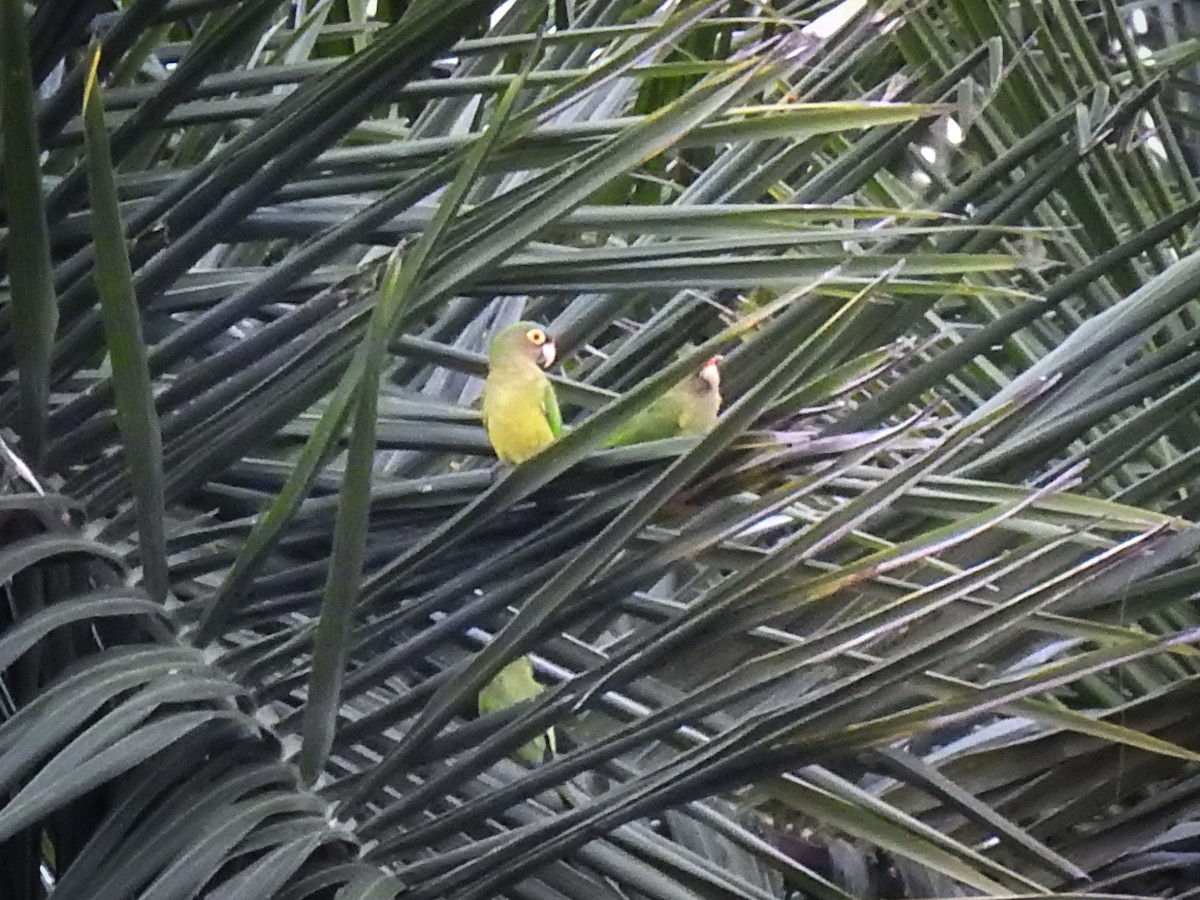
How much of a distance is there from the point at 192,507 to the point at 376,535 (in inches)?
3.8

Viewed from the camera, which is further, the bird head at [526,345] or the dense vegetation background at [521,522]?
the bird head at [526,345]

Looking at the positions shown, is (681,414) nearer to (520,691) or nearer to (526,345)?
(526,345)

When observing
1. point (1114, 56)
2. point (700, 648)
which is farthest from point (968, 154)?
point (700, 648)

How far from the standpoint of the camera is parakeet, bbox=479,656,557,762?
2.19ft

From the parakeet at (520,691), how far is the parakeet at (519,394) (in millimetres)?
103

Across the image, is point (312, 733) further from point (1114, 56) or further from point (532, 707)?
point (1114, 56)

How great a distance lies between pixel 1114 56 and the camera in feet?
4.90

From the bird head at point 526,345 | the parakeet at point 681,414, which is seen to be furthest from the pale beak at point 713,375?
the bird head at point 526,345

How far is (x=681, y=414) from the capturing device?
82cm

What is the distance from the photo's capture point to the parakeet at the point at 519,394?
73cm

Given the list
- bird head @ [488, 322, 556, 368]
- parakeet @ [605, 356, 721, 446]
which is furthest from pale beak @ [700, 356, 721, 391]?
bird head @ [488, 322, 556, 368]

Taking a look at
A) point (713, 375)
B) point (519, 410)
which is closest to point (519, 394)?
point (519, 410)

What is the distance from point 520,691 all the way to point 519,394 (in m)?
0.17

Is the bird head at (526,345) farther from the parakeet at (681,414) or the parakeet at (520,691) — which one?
the parakeet at (520,691)
